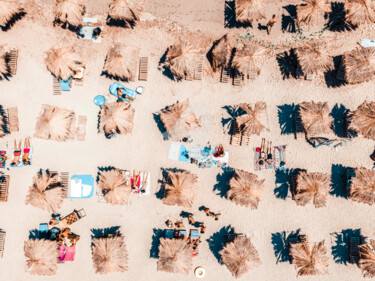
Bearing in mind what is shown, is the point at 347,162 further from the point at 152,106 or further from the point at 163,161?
the point at 152,106

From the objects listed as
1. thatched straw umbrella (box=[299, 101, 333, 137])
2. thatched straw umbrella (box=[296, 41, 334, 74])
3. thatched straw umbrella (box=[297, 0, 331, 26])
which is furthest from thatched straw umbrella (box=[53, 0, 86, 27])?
thatched straw umbrella (box=[299, 101, 333, 137])

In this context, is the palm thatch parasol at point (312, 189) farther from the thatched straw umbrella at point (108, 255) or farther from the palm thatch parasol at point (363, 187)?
the thatched straw umbrella at point (108, 255)

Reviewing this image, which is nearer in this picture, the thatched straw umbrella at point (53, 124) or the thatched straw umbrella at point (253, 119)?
the thatched straw umbrella at point (253, 119)

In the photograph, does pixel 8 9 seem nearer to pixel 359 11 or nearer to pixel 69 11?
pixel 69 11

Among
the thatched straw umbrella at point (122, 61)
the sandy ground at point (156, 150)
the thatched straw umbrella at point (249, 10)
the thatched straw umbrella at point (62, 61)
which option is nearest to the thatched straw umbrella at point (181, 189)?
the sandy ground at point (156, 150)

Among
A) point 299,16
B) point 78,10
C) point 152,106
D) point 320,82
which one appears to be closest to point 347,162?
point 320,82

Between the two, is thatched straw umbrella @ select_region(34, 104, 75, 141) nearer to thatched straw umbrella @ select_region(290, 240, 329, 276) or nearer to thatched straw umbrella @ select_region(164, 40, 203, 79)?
thatched straw umbrella @ select_region(164, 40, 203, 79)
